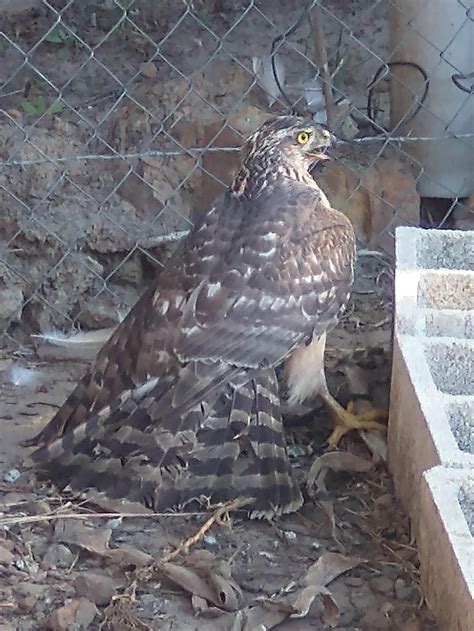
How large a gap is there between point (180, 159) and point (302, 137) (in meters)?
1.35

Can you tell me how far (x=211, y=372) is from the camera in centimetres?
380

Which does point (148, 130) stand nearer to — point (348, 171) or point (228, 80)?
point (228, 80)

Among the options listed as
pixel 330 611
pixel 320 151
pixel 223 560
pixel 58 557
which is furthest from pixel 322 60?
pixel 330 611

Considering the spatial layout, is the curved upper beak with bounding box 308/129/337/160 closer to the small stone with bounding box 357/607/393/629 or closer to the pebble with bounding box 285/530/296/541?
the pebble with bounding box 285/530/296/541

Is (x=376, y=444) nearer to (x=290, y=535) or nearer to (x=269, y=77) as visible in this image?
(x=290, y=535)

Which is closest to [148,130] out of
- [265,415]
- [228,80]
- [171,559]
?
[228,80]

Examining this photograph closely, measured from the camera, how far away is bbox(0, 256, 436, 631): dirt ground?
3.37 meters

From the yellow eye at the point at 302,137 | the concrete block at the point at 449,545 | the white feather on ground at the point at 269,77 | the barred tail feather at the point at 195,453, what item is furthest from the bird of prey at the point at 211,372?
the white feather on ground at the point at 269,77

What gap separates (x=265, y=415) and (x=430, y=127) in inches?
89.3

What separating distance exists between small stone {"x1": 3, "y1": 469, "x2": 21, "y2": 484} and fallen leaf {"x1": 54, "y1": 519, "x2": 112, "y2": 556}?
0.38 m

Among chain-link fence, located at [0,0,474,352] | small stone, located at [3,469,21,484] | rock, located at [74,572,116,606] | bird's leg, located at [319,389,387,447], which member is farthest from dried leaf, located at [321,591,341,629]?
chain-link fence, located at [0,0,474,352]

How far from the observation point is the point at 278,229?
4098 millimetres

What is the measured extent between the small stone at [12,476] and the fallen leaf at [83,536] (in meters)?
0.38

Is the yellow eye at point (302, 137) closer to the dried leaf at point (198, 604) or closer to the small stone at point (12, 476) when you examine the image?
the small stone at point (12, 476)
